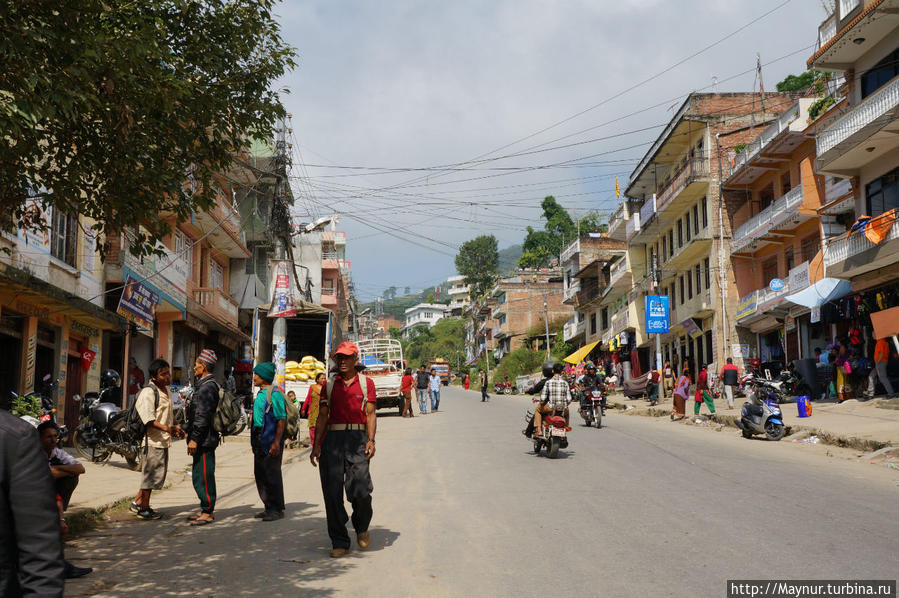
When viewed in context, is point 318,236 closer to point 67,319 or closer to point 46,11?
point 67,319

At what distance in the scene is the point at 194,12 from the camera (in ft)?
24.2

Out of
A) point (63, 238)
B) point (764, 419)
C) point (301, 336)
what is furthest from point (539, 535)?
point (301, 336)

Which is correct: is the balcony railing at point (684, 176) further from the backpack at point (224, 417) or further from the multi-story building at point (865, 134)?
the backpack at point (224, 417)

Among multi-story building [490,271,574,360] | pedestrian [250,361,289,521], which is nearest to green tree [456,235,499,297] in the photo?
multi-story building [490,271,574,360]

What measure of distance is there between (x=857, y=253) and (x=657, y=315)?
48.1 ft

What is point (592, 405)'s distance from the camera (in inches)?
818

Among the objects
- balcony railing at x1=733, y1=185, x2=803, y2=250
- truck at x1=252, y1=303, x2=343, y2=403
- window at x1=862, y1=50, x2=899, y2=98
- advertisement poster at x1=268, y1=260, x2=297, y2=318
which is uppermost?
window at x1=862, y1=50, x2=899, y2=98

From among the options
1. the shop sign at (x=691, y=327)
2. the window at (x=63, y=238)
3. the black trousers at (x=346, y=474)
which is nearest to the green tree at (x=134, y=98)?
the black trousers at (x=346, y=474)

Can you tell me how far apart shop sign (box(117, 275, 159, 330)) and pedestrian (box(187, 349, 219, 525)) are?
12350 millimetres

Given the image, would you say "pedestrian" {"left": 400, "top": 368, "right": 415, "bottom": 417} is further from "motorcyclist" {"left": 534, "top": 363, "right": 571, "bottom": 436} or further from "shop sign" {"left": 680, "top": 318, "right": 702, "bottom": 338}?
"shop sign" {"left": 680, "top": 318, "right": 702, "bottom": 338}

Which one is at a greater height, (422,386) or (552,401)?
(422,386)

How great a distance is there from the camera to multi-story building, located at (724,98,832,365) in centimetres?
2908

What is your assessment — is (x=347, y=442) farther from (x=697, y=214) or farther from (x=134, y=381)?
(x=697, y=214)

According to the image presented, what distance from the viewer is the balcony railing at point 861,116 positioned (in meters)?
20.9
